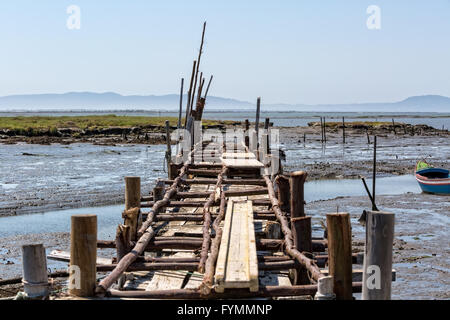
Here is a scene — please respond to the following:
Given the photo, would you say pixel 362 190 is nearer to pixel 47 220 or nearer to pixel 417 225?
pixel 417 225

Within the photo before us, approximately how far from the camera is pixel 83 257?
6.29 meters

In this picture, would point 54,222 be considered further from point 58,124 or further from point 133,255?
point 58,124

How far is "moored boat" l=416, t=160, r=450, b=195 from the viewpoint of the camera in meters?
27.3

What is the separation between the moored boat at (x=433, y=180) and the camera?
89.5 feet

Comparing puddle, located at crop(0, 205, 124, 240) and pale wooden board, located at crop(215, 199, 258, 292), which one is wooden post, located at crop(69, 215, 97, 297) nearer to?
pale wooden board, located at crop(215, 199, 258, 292)

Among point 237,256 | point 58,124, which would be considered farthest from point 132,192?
point 58,124

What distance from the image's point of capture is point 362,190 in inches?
1110

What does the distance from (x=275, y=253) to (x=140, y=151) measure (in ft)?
136

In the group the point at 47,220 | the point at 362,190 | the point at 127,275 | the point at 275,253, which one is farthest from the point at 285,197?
the point at 362,190

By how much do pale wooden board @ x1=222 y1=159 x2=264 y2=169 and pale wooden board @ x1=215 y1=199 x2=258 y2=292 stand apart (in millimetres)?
6858

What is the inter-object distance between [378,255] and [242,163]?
36.4ft

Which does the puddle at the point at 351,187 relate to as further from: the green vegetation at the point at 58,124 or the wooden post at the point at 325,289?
the green vegetation at the point at 58,124
